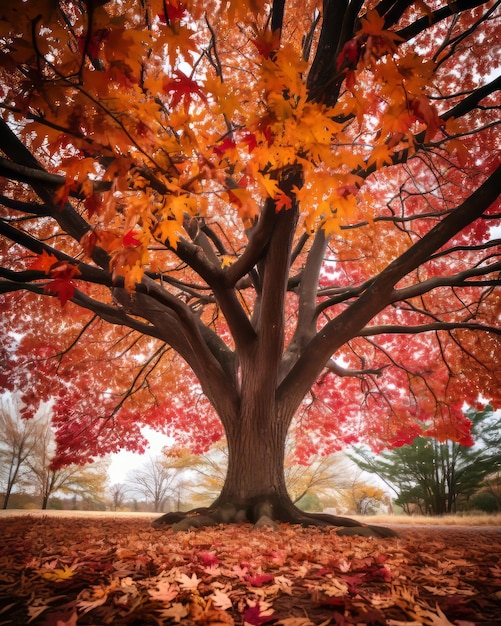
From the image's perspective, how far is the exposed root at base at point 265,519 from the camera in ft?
12.2

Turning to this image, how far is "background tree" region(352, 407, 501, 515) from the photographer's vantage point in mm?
9852

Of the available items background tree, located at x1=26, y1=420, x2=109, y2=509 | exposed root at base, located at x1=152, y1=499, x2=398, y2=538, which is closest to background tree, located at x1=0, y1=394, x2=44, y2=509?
background tree, located at x1=26, y1=420, x2=109, y2=509

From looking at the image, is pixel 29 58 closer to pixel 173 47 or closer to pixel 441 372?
pixel 173 47

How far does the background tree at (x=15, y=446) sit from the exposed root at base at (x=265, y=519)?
40.1ft

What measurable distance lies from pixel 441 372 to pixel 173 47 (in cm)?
709

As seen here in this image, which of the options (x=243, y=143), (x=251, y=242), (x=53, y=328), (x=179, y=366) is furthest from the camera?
(x=179, y=366)

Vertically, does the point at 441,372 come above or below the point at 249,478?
above

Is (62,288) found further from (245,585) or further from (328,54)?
(328,54)

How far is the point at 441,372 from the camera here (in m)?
6.95

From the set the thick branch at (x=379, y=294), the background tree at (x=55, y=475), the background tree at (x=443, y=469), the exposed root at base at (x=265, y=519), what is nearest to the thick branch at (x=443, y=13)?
the thick branch at (x=379, y=294)

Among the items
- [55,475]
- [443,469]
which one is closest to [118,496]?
[55,475]

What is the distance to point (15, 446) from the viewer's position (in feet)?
45.3

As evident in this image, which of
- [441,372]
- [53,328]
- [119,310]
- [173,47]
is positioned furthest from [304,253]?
[173,47]

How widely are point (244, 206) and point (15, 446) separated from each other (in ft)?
51.9
